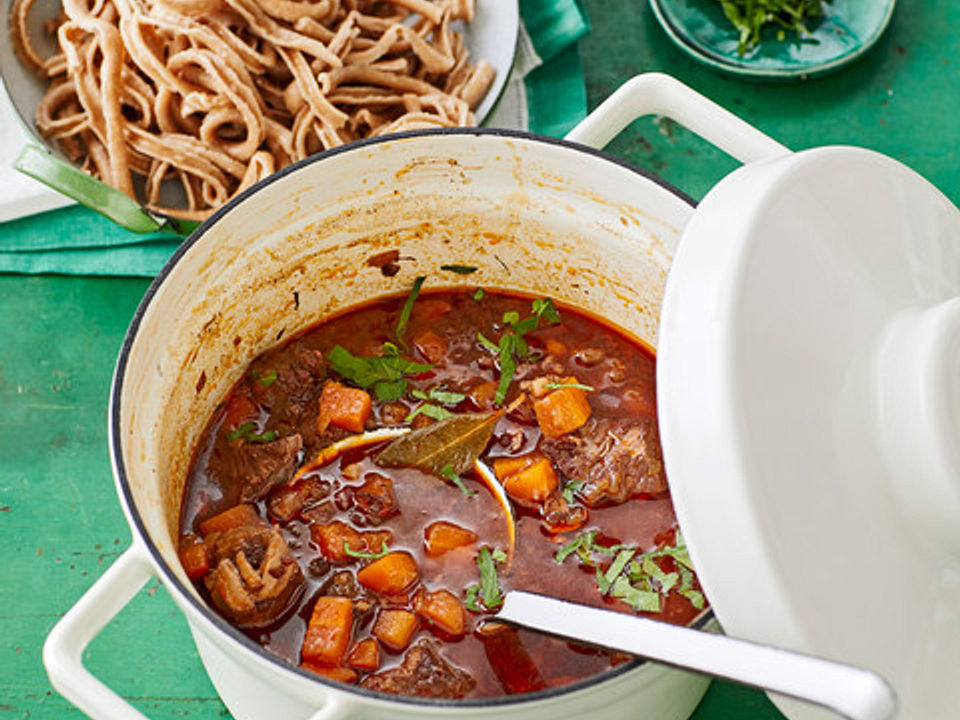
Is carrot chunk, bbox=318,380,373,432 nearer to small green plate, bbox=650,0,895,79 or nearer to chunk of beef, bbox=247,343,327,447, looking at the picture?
chunk of beef, bbox=247,343,327,447

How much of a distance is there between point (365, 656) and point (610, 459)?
0.59 m

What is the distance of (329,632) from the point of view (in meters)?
2.12

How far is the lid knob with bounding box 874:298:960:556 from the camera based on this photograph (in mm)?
1659

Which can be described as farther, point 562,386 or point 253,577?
point 562,386

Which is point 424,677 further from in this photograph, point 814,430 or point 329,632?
point 814,430

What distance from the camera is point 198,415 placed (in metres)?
2.42

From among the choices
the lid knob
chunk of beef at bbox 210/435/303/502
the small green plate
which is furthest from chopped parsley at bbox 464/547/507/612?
the small green plate

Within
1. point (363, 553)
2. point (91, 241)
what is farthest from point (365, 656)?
point (91, 241)

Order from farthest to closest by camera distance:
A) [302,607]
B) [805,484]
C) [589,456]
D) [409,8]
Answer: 1. [409,8]
2. [589,456]
3. [302,607]
4. [805,484]

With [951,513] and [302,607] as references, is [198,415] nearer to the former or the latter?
[302,607]

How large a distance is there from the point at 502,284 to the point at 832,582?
1.20 m

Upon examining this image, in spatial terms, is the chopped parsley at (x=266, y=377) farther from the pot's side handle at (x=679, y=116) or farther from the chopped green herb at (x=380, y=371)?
the pot's side handle at (x=679, y=116)

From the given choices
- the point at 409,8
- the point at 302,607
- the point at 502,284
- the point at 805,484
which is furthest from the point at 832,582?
the point at 409,8

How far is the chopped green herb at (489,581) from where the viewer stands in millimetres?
2178
